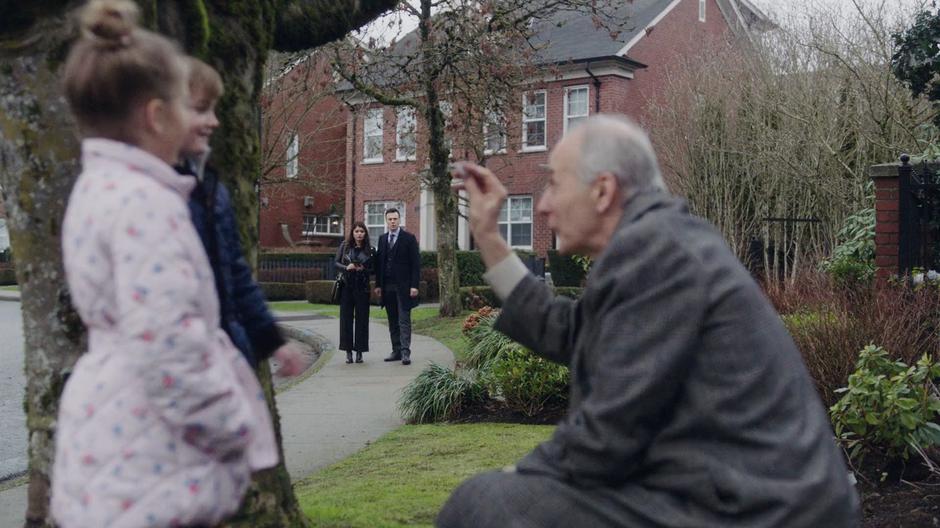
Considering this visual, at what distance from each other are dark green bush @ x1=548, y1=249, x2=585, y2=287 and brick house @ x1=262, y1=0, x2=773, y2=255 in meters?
3.71

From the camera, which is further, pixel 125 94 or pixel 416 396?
pixel 416 396

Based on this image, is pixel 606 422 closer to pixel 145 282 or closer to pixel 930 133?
pixel 145 282

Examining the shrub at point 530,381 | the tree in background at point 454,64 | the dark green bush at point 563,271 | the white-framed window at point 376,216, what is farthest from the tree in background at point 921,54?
the white-framed window at point 376,216

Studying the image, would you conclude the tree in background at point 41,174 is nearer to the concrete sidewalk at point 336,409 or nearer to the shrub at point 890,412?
the concrete sidewalk at point 336,409

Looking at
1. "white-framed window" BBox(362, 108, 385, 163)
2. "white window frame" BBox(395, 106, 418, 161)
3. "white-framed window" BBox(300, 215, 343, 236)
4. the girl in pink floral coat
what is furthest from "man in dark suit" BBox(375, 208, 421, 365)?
"white-framed window" BBox(300, 215, 343, 236)

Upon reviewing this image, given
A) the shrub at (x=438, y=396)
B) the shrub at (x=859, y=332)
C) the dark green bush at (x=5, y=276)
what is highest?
the shrub at (x=859, y=332)

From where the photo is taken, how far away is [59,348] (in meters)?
3.43

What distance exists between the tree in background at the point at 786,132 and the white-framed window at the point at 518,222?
1066cm

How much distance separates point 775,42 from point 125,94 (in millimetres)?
21999

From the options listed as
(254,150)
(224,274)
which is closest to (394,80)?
(254,150)

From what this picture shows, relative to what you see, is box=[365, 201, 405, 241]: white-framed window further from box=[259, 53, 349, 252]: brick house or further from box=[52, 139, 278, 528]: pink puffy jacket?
box=[52, 139, 278, 528]: pink puffy jacket

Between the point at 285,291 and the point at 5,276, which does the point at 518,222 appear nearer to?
the point at 285,291

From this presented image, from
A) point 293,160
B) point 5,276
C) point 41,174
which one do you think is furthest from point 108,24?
point 5,276

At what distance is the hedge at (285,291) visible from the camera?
30328mm
